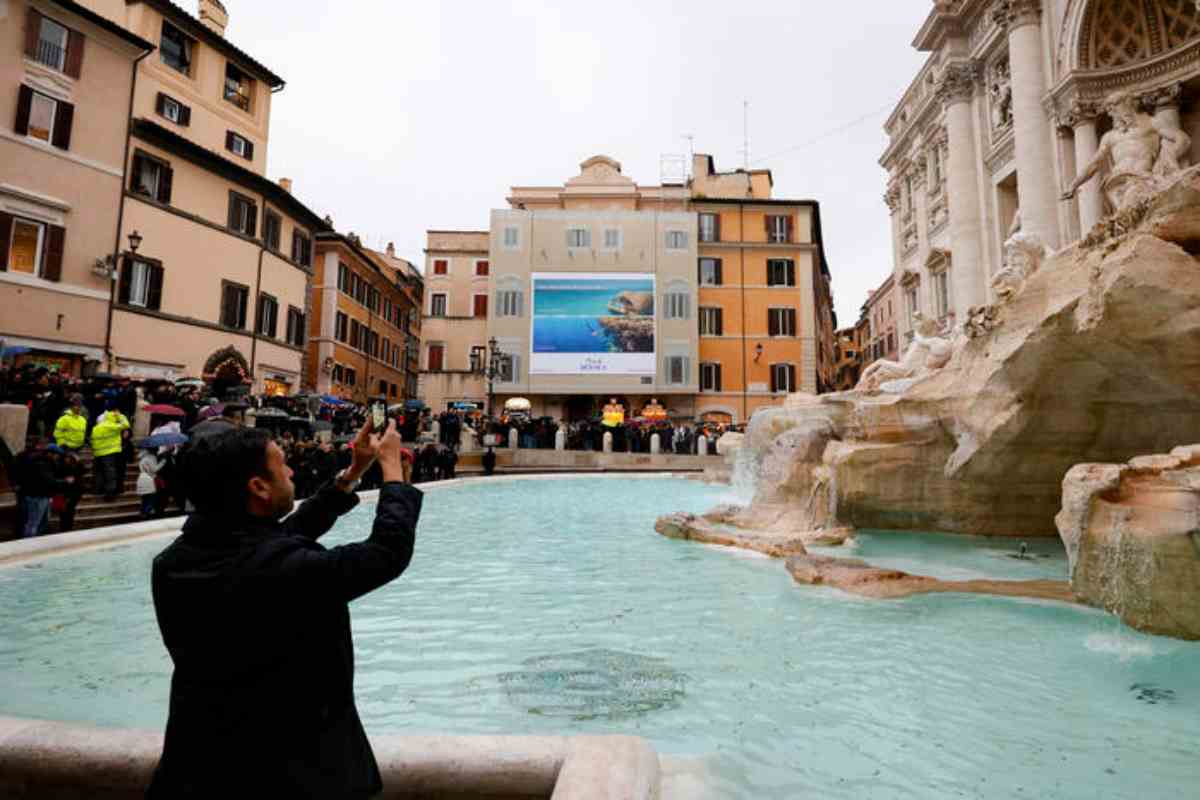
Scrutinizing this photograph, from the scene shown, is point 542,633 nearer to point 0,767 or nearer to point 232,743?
point 0,767

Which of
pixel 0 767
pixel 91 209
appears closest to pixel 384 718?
pixel 0 767

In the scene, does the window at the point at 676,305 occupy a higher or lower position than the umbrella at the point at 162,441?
higher

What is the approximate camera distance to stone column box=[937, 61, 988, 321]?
955 inches

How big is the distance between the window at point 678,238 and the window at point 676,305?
296 cm

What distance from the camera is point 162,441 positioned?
9.95 metres

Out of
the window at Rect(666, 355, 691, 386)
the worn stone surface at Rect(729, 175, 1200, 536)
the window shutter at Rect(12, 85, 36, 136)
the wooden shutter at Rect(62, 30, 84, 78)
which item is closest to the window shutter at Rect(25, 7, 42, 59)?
the wooden shutter at Rect(62, 30, 84, 78)

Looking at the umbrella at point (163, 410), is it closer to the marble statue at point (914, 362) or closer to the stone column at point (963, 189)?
the marble statue at point (914, 362)

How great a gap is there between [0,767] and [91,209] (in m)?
24.0

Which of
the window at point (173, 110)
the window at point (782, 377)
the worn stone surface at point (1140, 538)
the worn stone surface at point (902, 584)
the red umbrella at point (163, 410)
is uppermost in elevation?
the window at point (173, 110)

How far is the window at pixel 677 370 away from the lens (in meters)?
38.0

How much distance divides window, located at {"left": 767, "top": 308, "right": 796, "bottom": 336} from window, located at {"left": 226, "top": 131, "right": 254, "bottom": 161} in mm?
29092

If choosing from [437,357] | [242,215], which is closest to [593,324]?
[437,357]

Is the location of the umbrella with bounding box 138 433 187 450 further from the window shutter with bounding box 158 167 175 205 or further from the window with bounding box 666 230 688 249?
the window with bounding box 666 230 688 249

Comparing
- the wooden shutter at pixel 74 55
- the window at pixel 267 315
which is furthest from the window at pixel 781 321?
the wooden shutter at pixel 74 55
